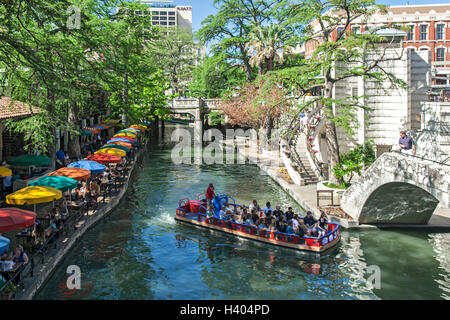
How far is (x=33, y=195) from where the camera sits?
1831 cm

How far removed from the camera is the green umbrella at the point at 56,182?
806 inches

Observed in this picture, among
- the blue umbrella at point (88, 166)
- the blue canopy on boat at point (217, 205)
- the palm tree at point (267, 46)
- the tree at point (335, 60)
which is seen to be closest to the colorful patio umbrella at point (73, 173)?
the blue umbrella at point (88, 166)

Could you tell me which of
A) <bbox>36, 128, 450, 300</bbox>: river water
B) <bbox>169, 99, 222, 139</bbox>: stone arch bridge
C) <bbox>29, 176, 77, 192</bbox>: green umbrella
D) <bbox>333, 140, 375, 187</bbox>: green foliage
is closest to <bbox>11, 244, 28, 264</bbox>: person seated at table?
<bbox>36, 128, 450, 300</bbox>: river water

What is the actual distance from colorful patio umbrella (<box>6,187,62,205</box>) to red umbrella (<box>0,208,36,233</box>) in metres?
2.62

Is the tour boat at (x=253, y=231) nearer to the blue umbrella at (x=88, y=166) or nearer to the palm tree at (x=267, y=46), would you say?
the blue umbrella at (x=88, y=166)

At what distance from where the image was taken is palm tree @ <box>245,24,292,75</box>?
165ft

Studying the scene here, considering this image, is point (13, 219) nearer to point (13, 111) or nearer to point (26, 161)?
point (26, 161)

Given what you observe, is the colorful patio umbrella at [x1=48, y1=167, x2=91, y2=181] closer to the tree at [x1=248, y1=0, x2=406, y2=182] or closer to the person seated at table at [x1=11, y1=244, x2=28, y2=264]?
the person seated at table at [x1=11, y1=244, x2=28, y2=264]

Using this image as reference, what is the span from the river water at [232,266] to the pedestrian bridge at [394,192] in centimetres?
94

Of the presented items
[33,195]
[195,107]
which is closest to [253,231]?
[33,195]

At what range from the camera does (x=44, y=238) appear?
698 inches

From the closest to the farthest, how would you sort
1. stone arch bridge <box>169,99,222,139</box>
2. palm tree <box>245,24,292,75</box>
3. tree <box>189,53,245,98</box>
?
1. palm tree <box>245,24,292,75</box>
2. tree <box>189,53,245,98</box>
3. stone arch bridge <box>169,99,222,139</box>

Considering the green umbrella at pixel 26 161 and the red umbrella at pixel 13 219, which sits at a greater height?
the green umbrella at pixel 26 161
